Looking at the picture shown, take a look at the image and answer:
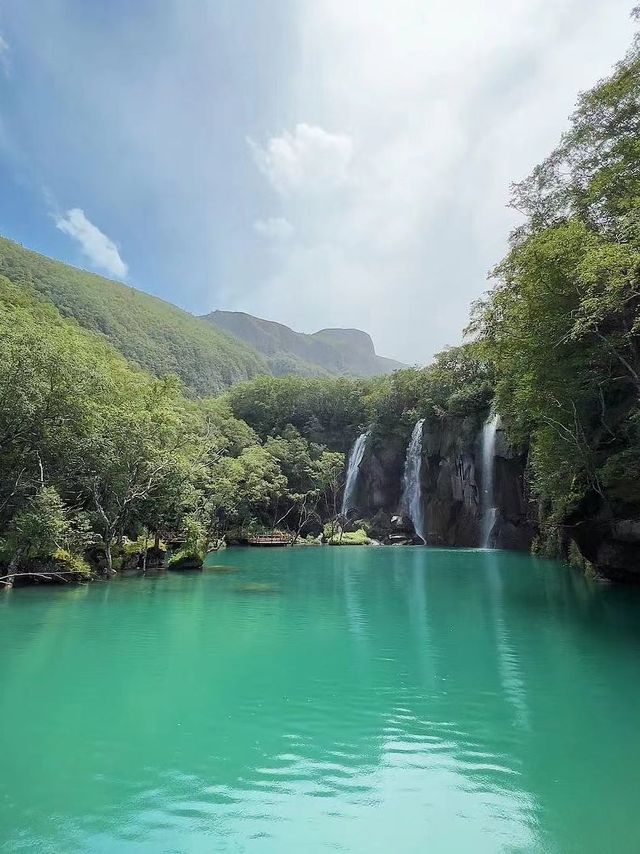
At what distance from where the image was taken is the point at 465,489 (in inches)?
1697

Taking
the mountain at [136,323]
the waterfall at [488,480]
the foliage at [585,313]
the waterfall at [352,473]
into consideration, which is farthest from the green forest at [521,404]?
the mountain at [136,323]

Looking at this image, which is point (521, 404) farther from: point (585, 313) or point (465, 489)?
point (465, 489)

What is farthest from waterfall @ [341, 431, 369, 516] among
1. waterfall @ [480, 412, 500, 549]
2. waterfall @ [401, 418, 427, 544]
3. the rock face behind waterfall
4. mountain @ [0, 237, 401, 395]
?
mountain @ [0, 237, 401, 395]

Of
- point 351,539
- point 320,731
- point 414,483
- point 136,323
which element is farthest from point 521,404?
point 136,323

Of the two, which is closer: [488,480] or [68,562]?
[68,562]

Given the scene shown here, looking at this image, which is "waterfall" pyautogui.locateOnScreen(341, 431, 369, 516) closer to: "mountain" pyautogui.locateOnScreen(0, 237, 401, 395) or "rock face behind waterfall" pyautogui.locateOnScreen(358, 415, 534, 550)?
"rock face behind waterfall" pyautogui.locateOnScreen(358, 415, 534, 550)

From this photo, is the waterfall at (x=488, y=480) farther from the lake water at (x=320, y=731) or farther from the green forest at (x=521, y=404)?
the lake water at (x=320, y=731)

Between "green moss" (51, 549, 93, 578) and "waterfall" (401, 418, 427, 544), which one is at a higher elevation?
"waterfall" (401, 418, 427, 544)

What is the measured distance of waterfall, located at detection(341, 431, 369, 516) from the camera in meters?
54.2

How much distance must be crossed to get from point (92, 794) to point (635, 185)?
1650 cm

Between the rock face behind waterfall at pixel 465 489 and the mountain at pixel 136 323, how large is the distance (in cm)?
5127

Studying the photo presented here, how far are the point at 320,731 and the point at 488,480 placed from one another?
35.5m

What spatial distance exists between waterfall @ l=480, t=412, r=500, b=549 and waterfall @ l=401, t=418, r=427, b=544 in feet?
21.4

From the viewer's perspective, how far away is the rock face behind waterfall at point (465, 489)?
38.4 metres
